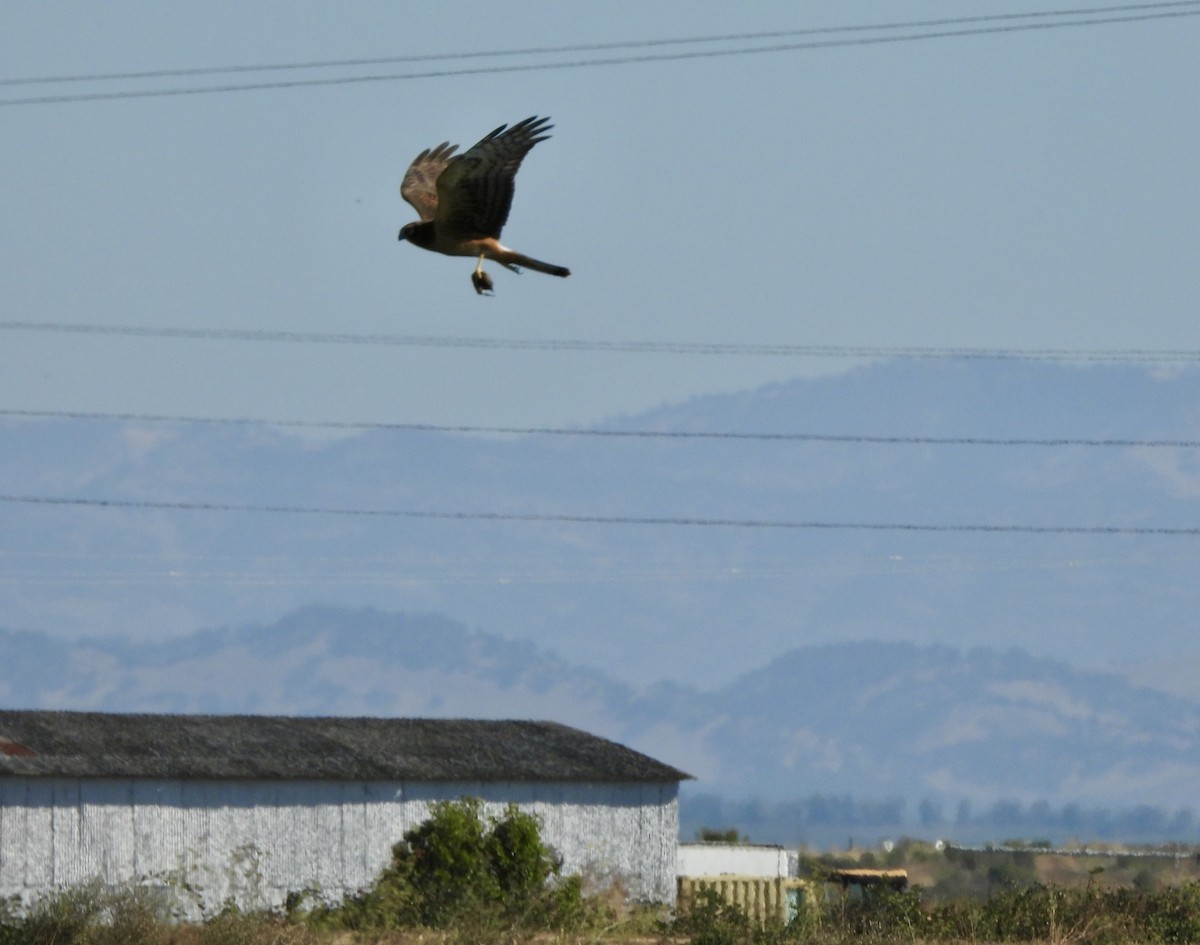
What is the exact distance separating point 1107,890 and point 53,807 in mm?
16311

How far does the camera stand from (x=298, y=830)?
4081 cm

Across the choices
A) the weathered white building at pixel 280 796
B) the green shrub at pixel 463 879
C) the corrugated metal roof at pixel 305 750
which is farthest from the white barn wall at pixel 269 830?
the green shrub at pixel 463 879

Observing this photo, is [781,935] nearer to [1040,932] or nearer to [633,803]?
[1040,932]

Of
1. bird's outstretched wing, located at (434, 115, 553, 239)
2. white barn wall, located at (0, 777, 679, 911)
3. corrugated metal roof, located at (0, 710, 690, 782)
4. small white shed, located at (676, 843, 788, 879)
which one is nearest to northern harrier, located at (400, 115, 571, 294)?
bird's outstretched wing, located at (434, 115, 553, 239)

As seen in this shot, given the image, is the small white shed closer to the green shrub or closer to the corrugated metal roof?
the corrugated metal roof

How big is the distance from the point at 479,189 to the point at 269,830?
21.6 metres

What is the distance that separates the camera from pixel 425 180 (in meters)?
24.0

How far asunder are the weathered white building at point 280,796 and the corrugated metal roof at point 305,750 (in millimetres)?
49

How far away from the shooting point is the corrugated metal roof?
39.4 m

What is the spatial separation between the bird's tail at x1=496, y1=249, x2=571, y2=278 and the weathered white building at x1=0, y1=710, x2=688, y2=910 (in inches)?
671

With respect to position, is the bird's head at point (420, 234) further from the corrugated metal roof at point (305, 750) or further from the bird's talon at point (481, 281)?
the corrugated metal roof at point (305, 750)

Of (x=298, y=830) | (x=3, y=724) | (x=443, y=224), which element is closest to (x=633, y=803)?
(x=298, y=830)

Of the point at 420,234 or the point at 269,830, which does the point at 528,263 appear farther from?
the point at 269,830

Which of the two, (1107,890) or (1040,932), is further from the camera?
(1107,890)
